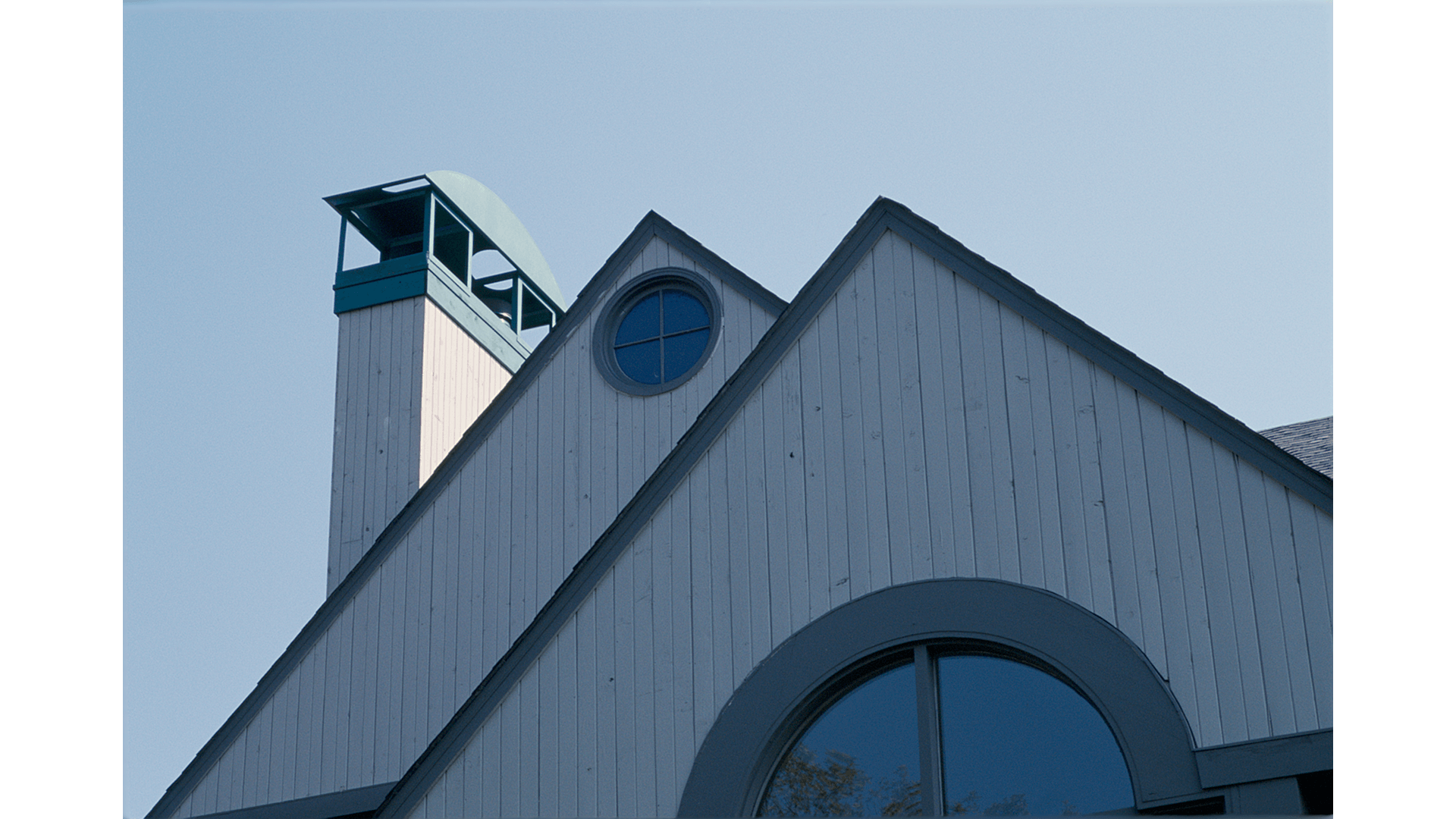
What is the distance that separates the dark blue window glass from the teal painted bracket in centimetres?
279

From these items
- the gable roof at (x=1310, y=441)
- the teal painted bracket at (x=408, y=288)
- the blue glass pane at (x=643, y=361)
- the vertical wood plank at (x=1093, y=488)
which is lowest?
the vertical wood plank at (x=1093, y=488)

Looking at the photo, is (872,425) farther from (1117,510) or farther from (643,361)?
(643,361)

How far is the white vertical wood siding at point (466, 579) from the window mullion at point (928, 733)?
16.0 ft

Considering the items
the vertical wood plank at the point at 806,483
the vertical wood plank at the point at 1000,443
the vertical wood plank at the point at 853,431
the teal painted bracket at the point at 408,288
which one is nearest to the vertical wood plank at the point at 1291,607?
the vertical wood plank at the point at 1000,443

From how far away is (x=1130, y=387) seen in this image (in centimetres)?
691

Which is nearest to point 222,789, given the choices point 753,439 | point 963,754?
point 753,439

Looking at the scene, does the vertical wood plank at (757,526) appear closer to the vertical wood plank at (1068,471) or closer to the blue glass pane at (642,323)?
the vertical wood plank at (1068,471)

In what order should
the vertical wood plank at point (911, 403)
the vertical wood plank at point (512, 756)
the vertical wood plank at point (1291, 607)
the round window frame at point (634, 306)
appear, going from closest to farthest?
the vertical wood plank at point (1291, 607) < the vertical wood plank at point (911, 403) < the vertical wood plank at point (512, 756) < the round window frame at point (634, 306)

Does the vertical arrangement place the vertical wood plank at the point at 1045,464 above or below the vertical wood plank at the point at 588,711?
above

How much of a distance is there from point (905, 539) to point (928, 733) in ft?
3.18

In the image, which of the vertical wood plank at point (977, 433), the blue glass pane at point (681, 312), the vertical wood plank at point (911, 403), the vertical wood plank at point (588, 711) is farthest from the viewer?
the blue glass pane at point (681, 312)

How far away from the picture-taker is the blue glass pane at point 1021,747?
649 centimetres

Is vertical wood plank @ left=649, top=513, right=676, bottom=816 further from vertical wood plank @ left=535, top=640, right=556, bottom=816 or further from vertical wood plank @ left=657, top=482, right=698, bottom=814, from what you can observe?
vertical wood plank @ left=535, top=640, right=556, bottom=816

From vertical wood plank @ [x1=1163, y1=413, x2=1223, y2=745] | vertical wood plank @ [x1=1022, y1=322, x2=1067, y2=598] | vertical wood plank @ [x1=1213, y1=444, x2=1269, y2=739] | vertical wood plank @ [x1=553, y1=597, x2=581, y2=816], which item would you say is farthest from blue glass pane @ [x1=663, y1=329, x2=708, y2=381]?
vertical wood plank @ [x1=1213, y1=444, x2=1269, y2=739]
